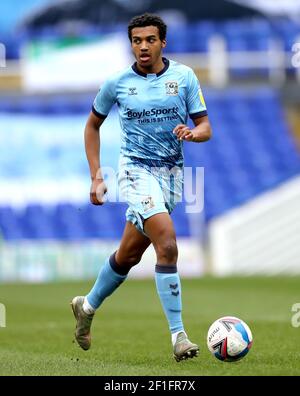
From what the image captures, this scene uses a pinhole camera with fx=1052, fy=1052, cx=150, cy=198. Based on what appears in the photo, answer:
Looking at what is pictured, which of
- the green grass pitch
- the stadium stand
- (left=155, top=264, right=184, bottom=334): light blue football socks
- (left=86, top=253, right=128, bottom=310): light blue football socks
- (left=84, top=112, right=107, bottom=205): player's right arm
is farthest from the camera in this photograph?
the stadium stand

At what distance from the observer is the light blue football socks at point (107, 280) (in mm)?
7227

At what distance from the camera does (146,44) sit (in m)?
6.88

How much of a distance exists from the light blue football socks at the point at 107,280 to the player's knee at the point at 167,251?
595 millimetres

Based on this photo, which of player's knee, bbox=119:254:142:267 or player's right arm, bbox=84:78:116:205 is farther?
player's knee, bbox=119:254:142:267

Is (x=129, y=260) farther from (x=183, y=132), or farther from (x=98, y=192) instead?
(x=183, y=132)

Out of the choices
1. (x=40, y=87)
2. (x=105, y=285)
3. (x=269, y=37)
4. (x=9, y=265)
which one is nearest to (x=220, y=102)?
(x=269, y=37)

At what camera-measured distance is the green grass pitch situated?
6.38 m

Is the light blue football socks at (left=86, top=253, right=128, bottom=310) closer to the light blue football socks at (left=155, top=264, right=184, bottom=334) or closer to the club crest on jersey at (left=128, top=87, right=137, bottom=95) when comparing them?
the light blue football socks at (left=155, top=264, right=184, bottom=334)

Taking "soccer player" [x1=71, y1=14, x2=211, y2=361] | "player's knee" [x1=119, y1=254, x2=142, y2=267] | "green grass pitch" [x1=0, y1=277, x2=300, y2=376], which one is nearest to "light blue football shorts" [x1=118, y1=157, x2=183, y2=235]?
"soccer player" [x1=71, y1=14, x2=211, y2=361]

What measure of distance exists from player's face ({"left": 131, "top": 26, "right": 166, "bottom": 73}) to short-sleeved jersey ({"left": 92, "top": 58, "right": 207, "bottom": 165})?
133 millimetres

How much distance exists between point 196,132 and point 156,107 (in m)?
0.37

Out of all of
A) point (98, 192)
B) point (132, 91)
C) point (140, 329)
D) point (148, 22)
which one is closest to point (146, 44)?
point (148, 22)

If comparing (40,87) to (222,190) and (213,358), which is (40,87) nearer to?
(222,190)

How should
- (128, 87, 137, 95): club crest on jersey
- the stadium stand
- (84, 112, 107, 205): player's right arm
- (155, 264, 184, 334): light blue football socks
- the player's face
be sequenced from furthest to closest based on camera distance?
the stadium stand → (84, 112, 107, 205): player's right arm → (128, 87, 137, 95): club crest on jersey → the player's face → (155, 264, 184, 334): light blue football socks
